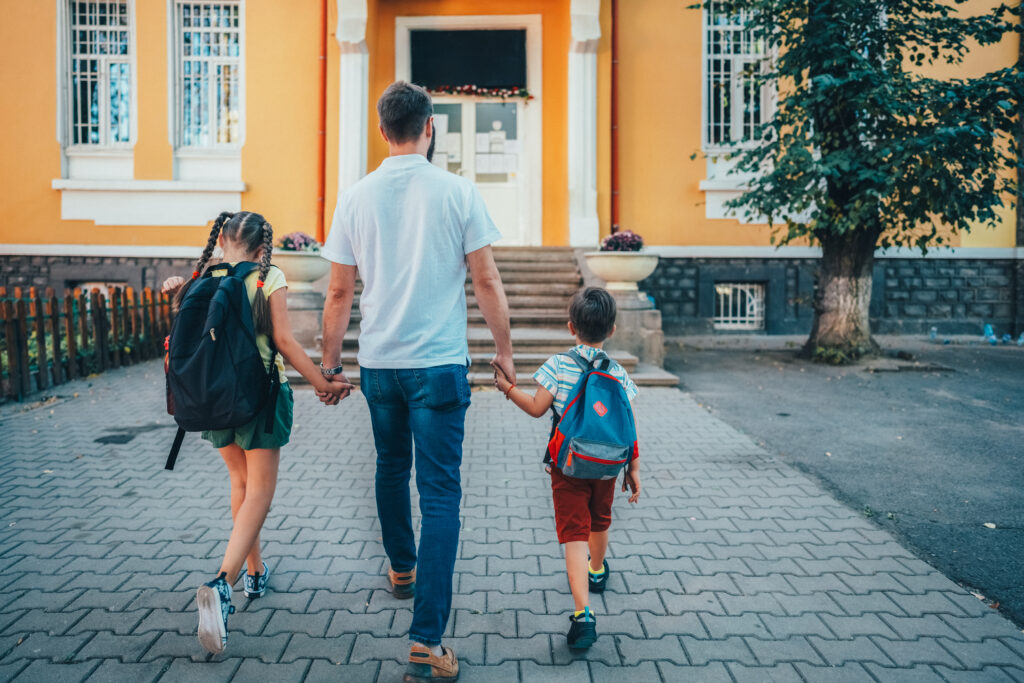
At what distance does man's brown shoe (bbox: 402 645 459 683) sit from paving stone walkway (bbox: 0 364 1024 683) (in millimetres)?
109

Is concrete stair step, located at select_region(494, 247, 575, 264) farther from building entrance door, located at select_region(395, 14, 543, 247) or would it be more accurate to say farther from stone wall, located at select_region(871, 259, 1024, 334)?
stone wall, located at select_region(871, 259, 1024, 334)

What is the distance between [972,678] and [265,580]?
9.23 feet

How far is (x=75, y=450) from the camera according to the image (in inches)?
221

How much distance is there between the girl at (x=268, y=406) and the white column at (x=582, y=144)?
9.41 m

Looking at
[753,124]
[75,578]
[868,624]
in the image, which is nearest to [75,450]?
[75,578]

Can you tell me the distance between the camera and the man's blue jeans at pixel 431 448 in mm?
2529

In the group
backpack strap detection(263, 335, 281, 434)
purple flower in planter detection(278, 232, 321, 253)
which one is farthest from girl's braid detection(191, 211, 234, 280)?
purple flower in planter detection(278, 232, 321, 253)

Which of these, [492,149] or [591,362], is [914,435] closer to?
[591,362]

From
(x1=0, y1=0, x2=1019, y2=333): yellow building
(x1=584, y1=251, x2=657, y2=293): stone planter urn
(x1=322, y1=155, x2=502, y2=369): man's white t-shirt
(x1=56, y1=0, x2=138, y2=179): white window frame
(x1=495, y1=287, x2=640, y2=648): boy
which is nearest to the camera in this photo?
(x1=322, y1=155, x2=502, y2=369): man's white t-shirt

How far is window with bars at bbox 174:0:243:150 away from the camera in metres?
13.2

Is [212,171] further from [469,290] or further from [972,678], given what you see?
[972,678]

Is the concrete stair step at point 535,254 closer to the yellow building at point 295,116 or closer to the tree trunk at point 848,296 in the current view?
the yellow building at point 295,116

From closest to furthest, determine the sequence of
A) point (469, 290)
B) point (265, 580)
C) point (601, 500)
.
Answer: point (601, 500) < point (265, 580) < point (469, 290)

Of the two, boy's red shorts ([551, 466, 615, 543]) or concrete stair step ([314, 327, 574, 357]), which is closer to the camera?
boy's red shorts ([551, 466, 615, 543])
